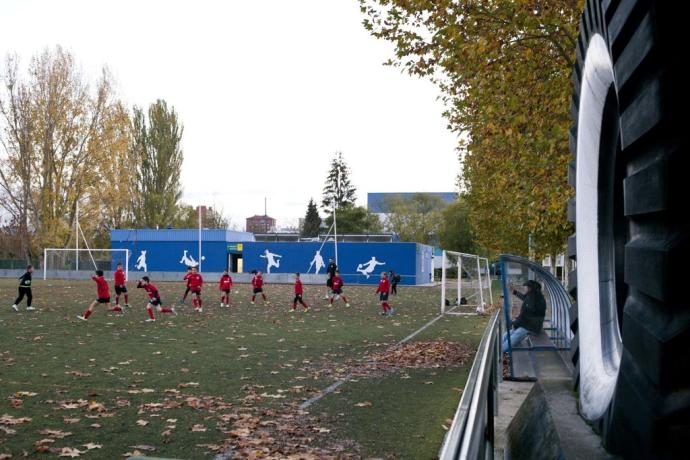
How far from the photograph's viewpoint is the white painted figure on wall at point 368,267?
58.0m

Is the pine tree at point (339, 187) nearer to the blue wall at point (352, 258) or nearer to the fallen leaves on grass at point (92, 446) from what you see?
the blue wall at point (352, 258)

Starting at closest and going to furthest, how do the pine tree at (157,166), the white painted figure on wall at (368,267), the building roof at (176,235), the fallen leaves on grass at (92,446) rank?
the fallen leaves on grass at (92,446)
the white painted figure on wall at (368,267)
the building roof at (176,235)
the pine tree at (157,166)

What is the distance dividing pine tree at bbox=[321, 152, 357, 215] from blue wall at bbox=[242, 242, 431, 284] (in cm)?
4049

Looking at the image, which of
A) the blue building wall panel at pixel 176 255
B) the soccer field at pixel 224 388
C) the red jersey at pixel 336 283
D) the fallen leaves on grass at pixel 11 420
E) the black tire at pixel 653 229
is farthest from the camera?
the blue building wall panel at pixel 176 255

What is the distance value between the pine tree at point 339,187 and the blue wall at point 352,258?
40.5 meters

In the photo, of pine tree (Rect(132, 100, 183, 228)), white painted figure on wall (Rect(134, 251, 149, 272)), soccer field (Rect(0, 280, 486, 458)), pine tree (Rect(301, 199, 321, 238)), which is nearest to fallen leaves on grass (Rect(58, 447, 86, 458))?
soccer field (Rect(0, 280, 486, 458))

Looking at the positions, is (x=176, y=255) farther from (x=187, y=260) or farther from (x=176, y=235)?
(x=176, y=235)

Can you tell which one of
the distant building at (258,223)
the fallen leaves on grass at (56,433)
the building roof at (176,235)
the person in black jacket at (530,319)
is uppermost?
the distant building at (258,223)

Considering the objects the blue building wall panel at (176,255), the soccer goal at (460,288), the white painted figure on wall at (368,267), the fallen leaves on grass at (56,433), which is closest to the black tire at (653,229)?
the fallen leaves on grass at (56,433)

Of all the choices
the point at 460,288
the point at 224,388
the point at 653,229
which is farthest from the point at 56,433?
the point at 460,288

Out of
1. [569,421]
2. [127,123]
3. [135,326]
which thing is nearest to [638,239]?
[569,421]

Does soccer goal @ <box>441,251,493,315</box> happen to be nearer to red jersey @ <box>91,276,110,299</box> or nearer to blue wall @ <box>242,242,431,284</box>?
red jersey @ <box>91,276,110,299</box>

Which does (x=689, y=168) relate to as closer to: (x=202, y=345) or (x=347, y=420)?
(x=347, y=420)

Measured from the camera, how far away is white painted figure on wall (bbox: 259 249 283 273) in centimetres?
6059
